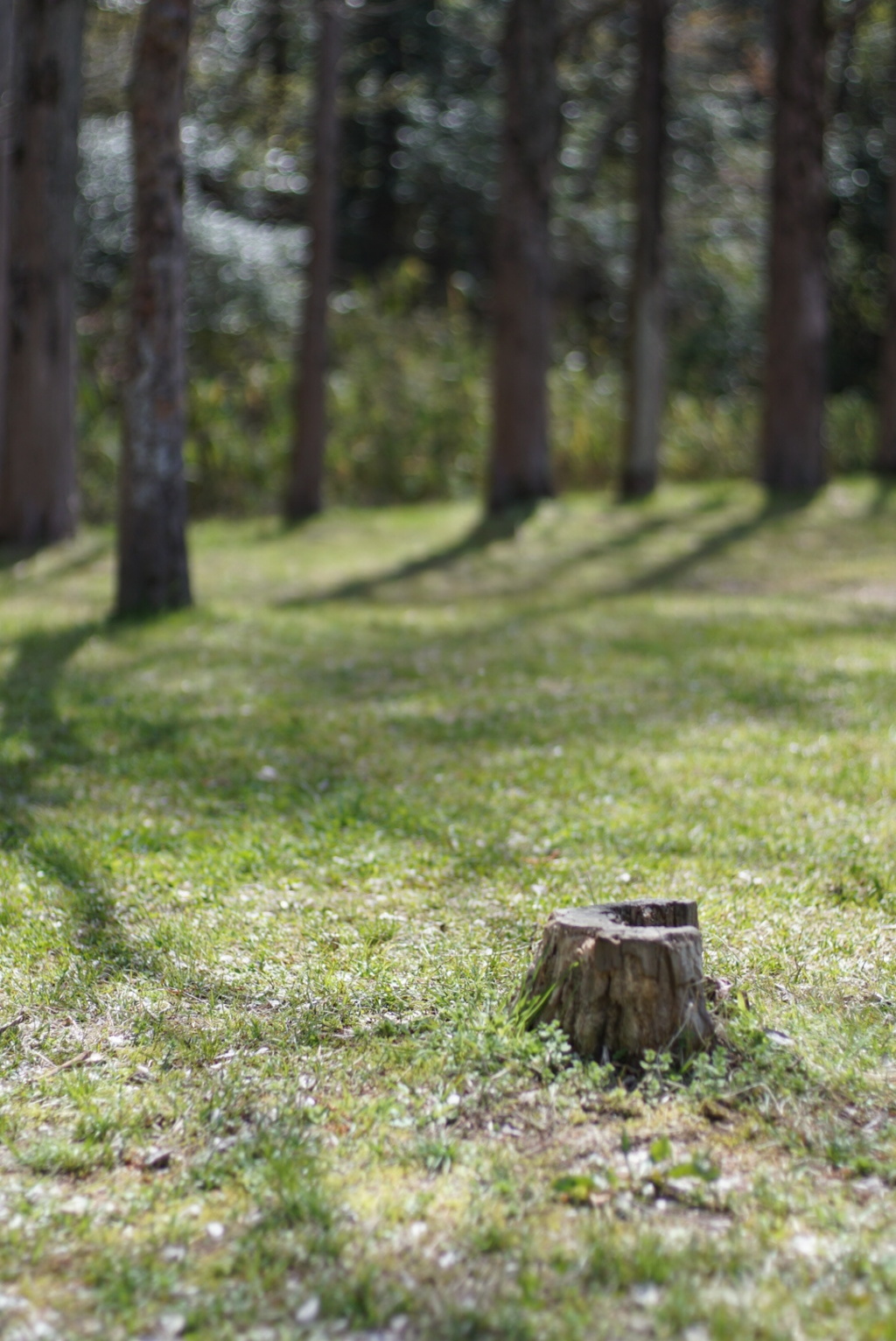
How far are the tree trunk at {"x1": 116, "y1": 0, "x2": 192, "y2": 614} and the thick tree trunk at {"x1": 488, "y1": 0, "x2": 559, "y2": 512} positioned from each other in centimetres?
692

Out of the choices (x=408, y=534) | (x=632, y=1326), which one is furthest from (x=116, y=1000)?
(x=408, y=534)

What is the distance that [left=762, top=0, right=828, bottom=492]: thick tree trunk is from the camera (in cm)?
1741

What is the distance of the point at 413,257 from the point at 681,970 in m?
24.7

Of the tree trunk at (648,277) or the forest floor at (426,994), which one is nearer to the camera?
the forest floor at (426,994)

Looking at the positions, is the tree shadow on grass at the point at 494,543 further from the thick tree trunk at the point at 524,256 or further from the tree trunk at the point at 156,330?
the tree trunk at the point at 156,330

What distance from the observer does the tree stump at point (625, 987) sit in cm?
409

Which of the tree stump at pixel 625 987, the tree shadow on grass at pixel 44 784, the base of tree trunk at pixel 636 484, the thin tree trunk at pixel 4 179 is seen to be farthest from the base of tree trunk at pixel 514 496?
the tree stump at pixel 625 987

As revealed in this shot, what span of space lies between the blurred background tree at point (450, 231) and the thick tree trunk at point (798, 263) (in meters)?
2.94

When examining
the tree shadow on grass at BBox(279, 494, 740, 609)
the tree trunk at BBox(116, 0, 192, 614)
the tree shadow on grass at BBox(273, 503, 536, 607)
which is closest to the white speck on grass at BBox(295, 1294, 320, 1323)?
the tree trunk at BBox(116, 0, 192, 614)

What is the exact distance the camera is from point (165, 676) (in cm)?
962

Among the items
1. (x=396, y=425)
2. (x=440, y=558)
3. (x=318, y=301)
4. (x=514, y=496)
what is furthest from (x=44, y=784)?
(x=396, y=425)

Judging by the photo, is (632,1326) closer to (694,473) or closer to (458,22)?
(694,473)

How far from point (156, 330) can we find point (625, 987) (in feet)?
27.7

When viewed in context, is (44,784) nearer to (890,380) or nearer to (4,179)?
(4,179)
